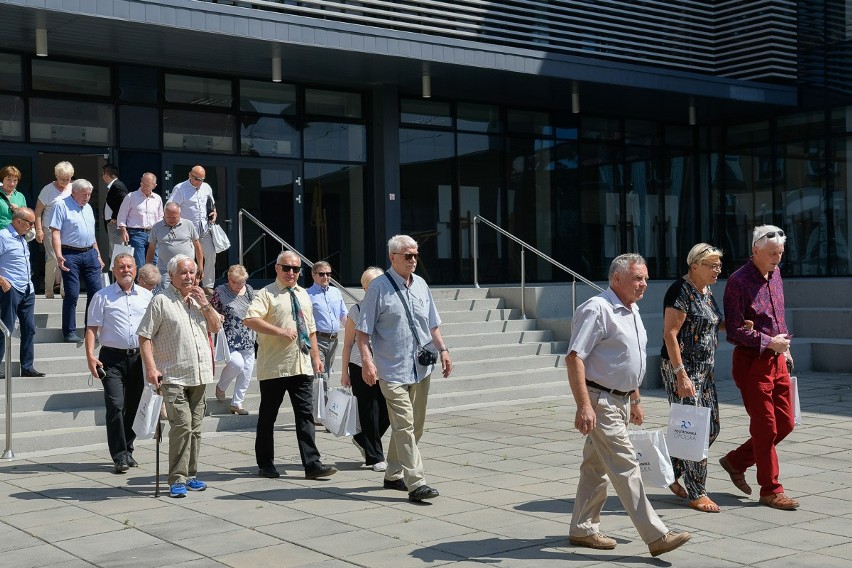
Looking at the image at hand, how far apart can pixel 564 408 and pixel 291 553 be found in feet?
23.2

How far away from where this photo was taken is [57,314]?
12891 millimetres

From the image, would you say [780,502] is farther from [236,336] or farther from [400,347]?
[236,336]

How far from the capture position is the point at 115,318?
9.10m

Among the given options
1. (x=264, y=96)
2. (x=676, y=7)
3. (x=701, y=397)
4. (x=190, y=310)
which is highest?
(x=676, y=7)

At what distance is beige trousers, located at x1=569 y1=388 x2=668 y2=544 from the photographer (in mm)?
5996

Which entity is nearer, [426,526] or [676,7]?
[426,526]

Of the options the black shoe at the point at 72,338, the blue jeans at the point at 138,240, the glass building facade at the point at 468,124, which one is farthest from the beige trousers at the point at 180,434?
the glass building facade at the point at 468,124

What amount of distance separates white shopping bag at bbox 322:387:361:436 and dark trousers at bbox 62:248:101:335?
4248mm

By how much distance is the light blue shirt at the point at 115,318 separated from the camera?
9109mm

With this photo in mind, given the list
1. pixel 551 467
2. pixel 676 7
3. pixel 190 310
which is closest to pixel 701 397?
pixel 551 467

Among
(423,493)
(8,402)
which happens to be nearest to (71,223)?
(8,402)

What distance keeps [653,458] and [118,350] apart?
4772 mm

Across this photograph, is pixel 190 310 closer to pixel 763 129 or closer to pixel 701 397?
pixel 701 397

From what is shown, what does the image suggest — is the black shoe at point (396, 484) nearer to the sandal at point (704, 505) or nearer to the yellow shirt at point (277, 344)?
the yellow shirt at point (277, 344)
